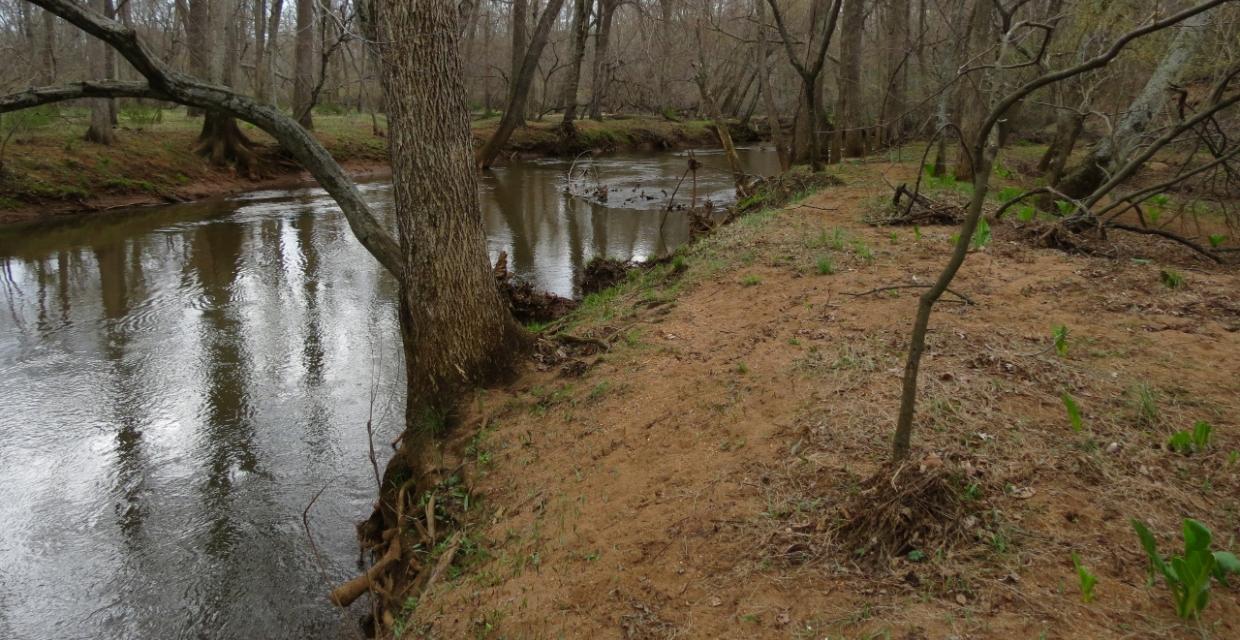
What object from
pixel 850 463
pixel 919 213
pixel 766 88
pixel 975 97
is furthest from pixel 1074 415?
pixel 766 88

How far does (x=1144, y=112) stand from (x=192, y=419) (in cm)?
982

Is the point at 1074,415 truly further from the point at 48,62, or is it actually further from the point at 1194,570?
the point at 48,62

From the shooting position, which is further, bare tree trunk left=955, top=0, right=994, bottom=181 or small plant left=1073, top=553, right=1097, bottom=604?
bare tree trunk left=955, top=0, right=994, bottom=181

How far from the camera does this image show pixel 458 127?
4.86 metres

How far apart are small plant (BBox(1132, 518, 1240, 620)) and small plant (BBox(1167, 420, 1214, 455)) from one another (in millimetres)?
960

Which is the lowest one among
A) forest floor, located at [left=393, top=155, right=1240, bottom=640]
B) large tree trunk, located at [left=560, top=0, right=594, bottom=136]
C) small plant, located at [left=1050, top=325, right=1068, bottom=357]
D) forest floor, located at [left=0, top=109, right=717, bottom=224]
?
forest floor, located at [left=393, top=155, right=1240, bottom=640]

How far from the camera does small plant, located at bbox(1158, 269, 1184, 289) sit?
518 cm

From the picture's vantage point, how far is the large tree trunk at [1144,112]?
7.61 metres

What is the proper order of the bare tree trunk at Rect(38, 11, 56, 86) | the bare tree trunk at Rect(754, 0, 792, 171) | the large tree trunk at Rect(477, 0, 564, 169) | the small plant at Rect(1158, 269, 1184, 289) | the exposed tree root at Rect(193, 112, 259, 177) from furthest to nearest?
1. the exposed tree root at Rect(193, 112, 259, 177)
2. the large tree trunk at Rect(477, 0, 564, 169)
3. the bare tree trunk at Rect(754, 0, 792, 171)
4. the bare tree trunk at Rect(38, 11, 56, 86)
5. the small plant at Rect(1158, 269, 1184, 289)

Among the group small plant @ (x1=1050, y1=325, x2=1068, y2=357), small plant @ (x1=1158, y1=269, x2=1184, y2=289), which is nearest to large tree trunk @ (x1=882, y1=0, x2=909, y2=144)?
small plant @ (x1=1158, y1=269, x2=1184, y2=289)

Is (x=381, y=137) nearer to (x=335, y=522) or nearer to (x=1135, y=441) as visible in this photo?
(x=335, y=522)

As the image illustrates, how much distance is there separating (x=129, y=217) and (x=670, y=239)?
1043 centimetres

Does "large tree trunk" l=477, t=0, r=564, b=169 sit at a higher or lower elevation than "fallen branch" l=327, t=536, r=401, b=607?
higher

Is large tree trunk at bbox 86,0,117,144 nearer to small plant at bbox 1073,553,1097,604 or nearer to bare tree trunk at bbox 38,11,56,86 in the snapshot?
bare tree trunk at bbox 38,11,56,86
